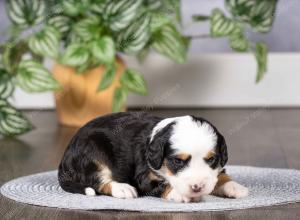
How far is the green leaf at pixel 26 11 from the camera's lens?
3.79 metres

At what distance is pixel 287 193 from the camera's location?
7.18 feet

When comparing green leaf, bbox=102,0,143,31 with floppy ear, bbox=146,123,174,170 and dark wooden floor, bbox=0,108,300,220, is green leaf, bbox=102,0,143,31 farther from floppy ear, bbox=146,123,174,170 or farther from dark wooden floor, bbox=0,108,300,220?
floppy ear, bbox=146,123,174,170

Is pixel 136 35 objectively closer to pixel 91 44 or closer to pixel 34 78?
pixel 91 44

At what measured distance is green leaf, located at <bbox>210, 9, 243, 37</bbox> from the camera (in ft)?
13.1

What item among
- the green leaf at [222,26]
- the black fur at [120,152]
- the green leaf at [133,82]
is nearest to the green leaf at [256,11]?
the green leaf at [222,26]

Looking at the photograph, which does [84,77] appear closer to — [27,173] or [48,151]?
[48,151]

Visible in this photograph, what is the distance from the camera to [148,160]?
80.8 inches

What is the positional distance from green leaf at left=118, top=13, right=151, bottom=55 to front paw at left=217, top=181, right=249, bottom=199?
5.43 feet

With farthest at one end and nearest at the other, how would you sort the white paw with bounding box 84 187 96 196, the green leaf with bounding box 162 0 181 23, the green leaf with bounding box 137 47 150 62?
the green leaf with bounding box 137 47 150 62 → the green leaf with bounding box 162 0 181 23 → the white paw with bounding box 84 187 96 196

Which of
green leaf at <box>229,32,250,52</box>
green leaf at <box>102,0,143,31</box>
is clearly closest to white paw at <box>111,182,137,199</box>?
green leaf at <box>102,0,143,31</box>

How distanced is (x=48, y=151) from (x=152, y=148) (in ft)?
4.21

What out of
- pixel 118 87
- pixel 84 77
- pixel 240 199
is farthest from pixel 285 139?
pixel 240 199

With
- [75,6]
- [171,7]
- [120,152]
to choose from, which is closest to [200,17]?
[171,7]

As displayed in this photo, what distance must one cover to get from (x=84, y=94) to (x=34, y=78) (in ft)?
1.59
